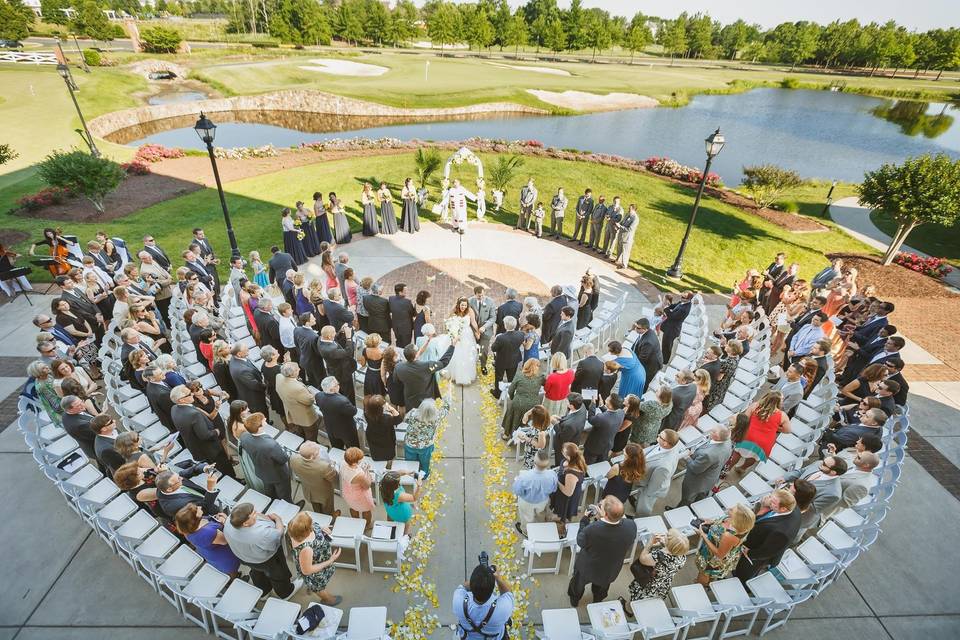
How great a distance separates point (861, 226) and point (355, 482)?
1053 inches

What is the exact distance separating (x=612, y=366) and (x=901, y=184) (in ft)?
51.3

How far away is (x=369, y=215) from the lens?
55.4 ft

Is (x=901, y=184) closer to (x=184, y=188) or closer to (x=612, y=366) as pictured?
(x=612, y=366)

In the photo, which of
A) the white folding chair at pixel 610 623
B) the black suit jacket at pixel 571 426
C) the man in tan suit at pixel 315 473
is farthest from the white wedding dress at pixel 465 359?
the white folding chair at pixel 610 623

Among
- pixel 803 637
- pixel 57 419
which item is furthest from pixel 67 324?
pixel 803 637

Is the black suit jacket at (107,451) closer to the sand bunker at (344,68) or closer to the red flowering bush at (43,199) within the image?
the red flowering bush at (43,199)

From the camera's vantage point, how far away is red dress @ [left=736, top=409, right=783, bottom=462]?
721 cm

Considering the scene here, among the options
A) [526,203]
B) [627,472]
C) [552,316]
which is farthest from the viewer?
[526,203]

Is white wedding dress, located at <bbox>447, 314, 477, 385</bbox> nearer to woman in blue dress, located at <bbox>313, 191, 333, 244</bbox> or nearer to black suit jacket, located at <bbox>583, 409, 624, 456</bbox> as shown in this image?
black suit jacket, located at <bbox>583, 409, 624, 456</bbox>

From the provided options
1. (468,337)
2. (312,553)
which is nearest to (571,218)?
(468,337)

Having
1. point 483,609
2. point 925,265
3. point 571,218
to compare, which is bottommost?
point 571,218

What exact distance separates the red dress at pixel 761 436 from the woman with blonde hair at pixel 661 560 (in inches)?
115

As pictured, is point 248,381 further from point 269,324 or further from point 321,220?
point 321,220

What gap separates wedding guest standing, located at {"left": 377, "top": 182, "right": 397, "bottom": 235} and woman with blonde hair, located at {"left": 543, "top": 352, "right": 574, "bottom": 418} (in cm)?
1112
